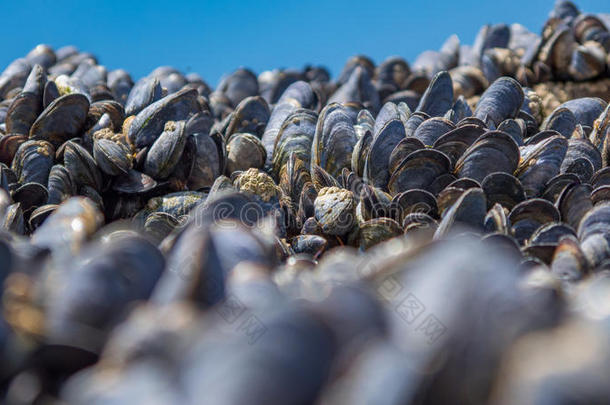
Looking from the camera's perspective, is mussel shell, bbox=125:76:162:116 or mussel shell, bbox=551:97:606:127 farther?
mussel shell, bbox=551:97:606:127

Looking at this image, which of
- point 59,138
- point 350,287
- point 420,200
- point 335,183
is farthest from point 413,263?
point 59,138

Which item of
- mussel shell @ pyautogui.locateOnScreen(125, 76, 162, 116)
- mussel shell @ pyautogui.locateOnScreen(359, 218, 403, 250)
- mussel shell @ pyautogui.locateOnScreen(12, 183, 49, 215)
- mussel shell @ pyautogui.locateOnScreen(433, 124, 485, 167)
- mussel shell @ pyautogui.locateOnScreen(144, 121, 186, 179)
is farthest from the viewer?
mussel shell @ pyautogui.locateOnScreen(125, 76, 162, 116)

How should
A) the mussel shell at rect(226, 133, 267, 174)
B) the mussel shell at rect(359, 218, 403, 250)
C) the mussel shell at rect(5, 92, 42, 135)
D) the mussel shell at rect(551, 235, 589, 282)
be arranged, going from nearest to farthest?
the mussel shell at rect(551, 235, 589, 282) < the mussel shell at rect(359, 218, 403, 250) < the mussel shell at rect(226, 133, 267, 174) < the mussel shell at rect(5, 92, 42, 135)

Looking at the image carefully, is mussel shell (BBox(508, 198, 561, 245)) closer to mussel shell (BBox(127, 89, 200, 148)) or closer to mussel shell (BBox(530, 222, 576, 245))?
mussel shell (BBox(530, 222, 576, 245))

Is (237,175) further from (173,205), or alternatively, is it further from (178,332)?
(178,332)

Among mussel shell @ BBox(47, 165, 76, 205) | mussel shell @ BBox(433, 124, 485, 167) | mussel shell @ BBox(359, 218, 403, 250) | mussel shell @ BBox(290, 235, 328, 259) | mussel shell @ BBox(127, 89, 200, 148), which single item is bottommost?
mussel shell @ BBox(290, 235, 328, 259)

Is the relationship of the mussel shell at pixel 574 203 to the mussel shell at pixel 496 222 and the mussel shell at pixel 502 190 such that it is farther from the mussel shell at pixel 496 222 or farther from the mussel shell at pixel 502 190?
the mussel shell at pixel 496 222

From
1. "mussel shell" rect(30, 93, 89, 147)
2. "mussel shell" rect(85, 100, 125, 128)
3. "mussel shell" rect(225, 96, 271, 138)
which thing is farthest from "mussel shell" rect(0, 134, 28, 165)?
"mussel shell" rect(225, 96, 271, 138)

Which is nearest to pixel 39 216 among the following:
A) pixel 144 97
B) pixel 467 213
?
pixel 144 97

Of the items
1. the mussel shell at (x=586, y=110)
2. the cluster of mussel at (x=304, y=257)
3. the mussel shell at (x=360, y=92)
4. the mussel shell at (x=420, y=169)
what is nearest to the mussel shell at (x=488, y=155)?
the cluster of mussel at (x=304, y=257)
